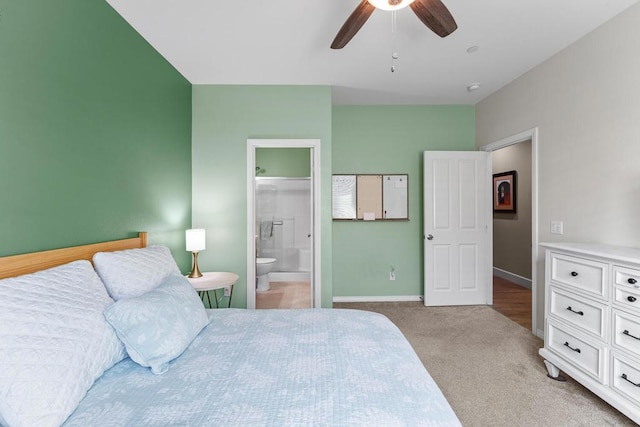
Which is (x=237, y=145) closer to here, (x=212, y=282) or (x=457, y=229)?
(x=212, y=282)

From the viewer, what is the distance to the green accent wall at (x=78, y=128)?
52.1 inches

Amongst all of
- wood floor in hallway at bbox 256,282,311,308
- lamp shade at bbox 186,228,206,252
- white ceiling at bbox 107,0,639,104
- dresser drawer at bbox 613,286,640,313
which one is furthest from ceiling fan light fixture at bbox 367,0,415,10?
wood floor in hallway at bbox 256,282,311,308

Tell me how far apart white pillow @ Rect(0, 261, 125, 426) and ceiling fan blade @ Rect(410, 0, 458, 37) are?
2.11m

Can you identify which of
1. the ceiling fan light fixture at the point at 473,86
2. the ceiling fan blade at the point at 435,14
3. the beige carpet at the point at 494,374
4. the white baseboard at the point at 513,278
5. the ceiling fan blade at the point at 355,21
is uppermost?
the ceiling fan light fixture at the point at 473,86

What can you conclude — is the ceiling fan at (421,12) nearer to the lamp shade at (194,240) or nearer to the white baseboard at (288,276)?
the lamp shade at (194,240)

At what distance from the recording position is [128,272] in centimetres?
154

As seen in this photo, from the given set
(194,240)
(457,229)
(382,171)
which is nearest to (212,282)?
(194,240)

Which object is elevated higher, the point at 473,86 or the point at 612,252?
the point at 473,86

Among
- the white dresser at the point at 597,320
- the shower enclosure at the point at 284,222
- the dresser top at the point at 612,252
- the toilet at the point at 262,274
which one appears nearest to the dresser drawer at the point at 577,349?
the white dresser at the point at 597,320

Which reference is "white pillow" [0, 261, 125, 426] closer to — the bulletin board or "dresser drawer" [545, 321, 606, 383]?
"dresser drawer" [545, 321, 606, 383]

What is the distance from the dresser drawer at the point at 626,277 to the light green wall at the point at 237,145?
7.30ft

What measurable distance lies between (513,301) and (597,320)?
2325 mm

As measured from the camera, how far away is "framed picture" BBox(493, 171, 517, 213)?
4.90 metres

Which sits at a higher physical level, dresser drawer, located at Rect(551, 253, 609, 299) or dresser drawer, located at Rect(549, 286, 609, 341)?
dresser drawer, located at Rect(551, 253, 609, 299)
